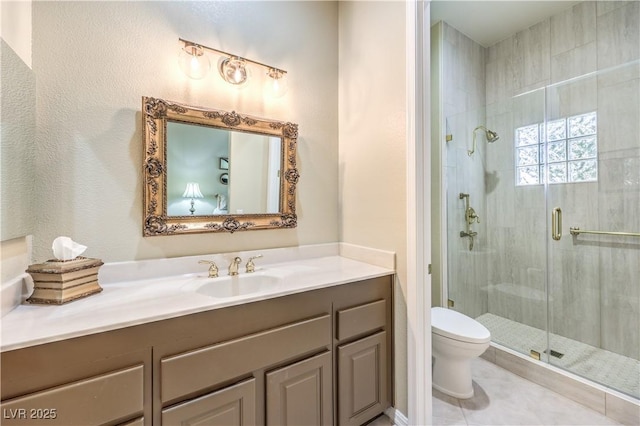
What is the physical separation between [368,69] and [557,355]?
250cm

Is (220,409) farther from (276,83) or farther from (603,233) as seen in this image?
(603,233)

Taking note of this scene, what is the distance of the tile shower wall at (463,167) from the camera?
2.46 m

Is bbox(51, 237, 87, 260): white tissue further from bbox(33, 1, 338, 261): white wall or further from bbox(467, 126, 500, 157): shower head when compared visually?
bbox(467, 126, 500, 157): shower head

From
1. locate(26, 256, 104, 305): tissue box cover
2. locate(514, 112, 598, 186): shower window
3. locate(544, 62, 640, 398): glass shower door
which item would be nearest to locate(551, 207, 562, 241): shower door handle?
locate(544, 62, 640, 398): glass shower door

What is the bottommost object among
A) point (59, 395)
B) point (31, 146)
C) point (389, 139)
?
→ point (59, 395)

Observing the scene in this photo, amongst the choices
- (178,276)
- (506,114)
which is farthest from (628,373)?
(178,276)

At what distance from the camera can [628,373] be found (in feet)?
5.91

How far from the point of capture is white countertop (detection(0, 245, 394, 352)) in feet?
2.65

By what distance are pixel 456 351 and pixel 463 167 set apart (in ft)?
5.36

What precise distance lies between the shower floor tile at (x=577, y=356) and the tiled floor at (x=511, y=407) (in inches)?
9.3

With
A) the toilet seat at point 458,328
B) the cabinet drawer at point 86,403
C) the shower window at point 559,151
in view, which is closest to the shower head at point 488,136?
the shower window at point 559,151

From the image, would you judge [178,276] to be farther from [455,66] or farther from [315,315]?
[455,66]

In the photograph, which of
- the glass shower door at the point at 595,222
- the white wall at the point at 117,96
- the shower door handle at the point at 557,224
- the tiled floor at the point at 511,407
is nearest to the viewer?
the white wall at the point at 117,96

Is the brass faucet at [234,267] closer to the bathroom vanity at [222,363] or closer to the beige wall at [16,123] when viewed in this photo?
the bathroom vanity at [222,363]
